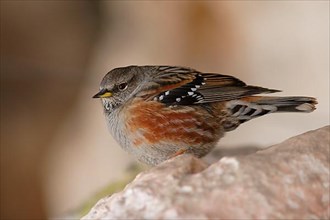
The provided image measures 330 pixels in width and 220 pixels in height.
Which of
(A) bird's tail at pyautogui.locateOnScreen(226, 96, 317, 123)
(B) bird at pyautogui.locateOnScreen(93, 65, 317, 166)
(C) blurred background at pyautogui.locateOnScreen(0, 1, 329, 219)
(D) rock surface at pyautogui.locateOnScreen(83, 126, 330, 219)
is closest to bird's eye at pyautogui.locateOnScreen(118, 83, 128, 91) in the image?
(B) bird at pyautogui.locateOnScreen(93, 65, 317, 166)

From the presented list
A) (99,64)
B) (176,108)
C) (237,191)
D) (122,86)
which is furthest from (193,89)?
(99,64)

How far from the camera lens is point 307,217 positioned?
1.62 m

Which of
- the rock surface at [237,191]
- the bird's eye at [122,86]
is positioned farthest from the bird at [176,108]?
the rock surface at [237,191]

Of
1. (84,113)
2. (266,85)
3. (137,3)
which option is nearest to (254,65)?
(266,85)

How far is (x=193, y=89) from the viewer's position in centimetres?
312

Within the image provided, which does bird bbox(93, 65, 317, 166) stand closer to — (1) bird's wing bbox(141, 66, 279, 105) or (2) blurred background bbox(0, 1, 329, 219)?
(1) bird's wing bbox(141, 66, 279, 105)

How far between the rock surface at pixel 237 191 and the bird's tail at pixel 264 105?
123cm

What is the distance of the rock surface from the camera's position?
62.6 inches

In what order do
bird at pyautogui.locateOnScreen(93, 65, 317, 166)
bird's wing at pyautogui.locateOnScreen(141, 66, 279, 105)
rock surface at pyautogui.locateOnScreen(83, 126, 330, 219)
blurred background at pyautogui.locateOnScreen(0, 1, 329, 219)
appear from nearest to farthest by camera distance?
rock surface at pyautogui.locateOnScreen(83, 126, 330, 219)
bird at pyautogui.locateOnScreen(93, 65, 317, 166)
bird's wing at pyautogui.locateOnScreen(141, 66, 279, 105)
blurred background at pyautogui.locateOnScreen(0, 1, 329, 219)

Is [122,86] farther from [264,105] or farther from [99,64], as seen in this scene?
[99,64]

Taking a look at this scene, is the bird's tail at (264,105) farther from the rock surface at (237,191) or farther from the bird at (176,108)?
the rock surface at (237,191)

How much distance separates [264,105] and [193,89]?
0.31 m

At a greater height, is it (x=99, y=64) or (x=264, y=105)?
(x=99, y=64)

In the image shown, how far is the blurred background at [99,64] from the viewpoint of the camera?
4.96m
